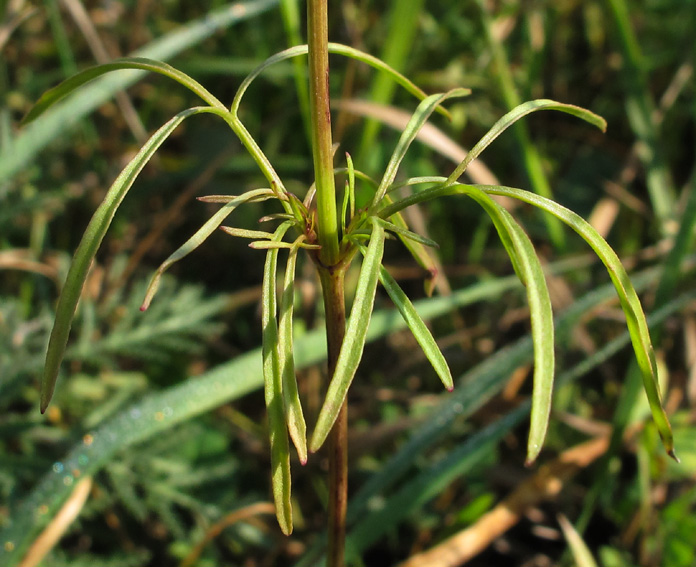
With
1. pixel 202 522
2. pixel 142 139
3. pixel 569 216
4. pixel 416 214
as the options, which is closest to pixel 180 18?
pixel 142 139

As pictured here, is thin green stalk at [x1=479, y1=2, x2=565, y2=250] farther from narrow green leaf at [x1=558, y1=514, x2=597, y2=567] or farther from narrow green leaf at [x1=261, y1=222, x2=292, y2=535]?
narrow green leaf at [x1=261, y1=222, x2=292, y2=535]

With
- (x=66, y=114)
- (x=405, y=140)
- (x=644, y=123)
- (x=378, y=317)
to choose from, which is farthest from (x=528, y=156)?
(x=405, y=140)

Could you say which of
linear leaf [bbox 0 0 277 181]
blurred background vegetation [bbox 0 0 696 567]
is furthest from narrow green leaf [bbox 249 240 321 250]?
linear leaf [bbox 0 0 277 181]

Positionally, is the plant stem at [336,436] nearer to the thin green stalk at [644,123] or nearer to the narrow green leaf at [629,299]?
the narrow green leaf at [629,299]

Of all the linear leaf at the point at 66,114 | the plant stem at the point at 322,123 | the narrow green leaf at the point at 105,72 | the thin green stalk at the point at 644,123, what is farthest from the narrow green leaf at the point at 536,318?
the thin green stalk at the point at 644,123

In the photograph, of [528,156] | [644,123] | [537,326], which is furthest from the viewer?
[644,123]

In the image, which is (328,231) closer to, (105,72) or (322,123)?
(322,123)
